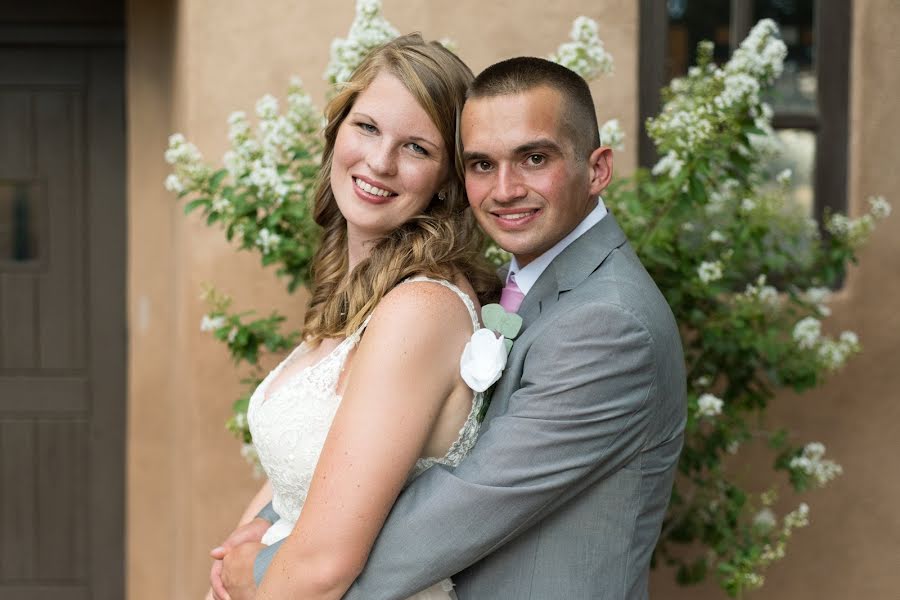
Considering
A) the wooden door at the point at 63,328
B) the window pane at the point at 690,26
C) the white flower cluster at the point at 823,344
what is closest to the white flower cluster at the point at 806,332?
the white flower cluster at the point at 823,344

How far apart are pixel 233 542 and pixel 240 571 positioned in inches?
9.9

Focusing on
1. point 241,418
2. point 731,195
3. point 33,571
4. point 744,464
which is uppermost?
point 731,195

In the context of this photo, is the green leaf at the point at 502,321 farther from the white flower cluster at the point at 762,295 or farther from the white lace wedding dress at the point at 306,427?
the white flower cluster at the point at 762,295

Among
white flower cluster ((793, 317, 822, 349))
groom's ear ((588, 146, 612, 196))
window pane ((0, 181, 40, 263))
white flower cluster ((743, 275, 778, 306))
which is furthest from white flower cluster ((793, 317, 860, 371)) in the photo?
window pane ((0, 181, 40, 263))

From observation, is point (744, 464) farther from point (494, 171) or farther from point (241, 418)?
point (494, 171)

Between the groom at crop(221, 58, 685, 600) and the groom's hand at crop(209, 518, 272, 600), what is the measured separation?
22cm

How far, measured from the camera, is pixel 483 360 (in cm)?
184

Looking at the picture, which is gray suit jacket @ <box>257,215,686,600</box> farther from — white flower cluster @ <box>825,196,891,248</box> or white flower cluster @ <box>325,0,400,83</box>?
white flower cluster @ <box>825,196,891,248</box>

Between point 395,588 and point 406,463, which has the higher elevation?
point 406,463

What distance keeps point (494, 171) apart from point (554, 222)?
0.15 m

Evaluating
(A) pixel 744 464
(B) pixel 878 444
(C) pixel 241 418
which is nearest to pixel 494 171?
(C) pixel 241 418

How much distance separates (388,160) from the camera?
2104 millimetres

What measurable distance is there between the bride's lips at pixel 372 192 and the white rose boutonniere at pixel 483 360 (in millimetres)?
422

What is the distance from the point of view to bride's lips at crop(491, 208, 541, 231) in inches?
76.6
